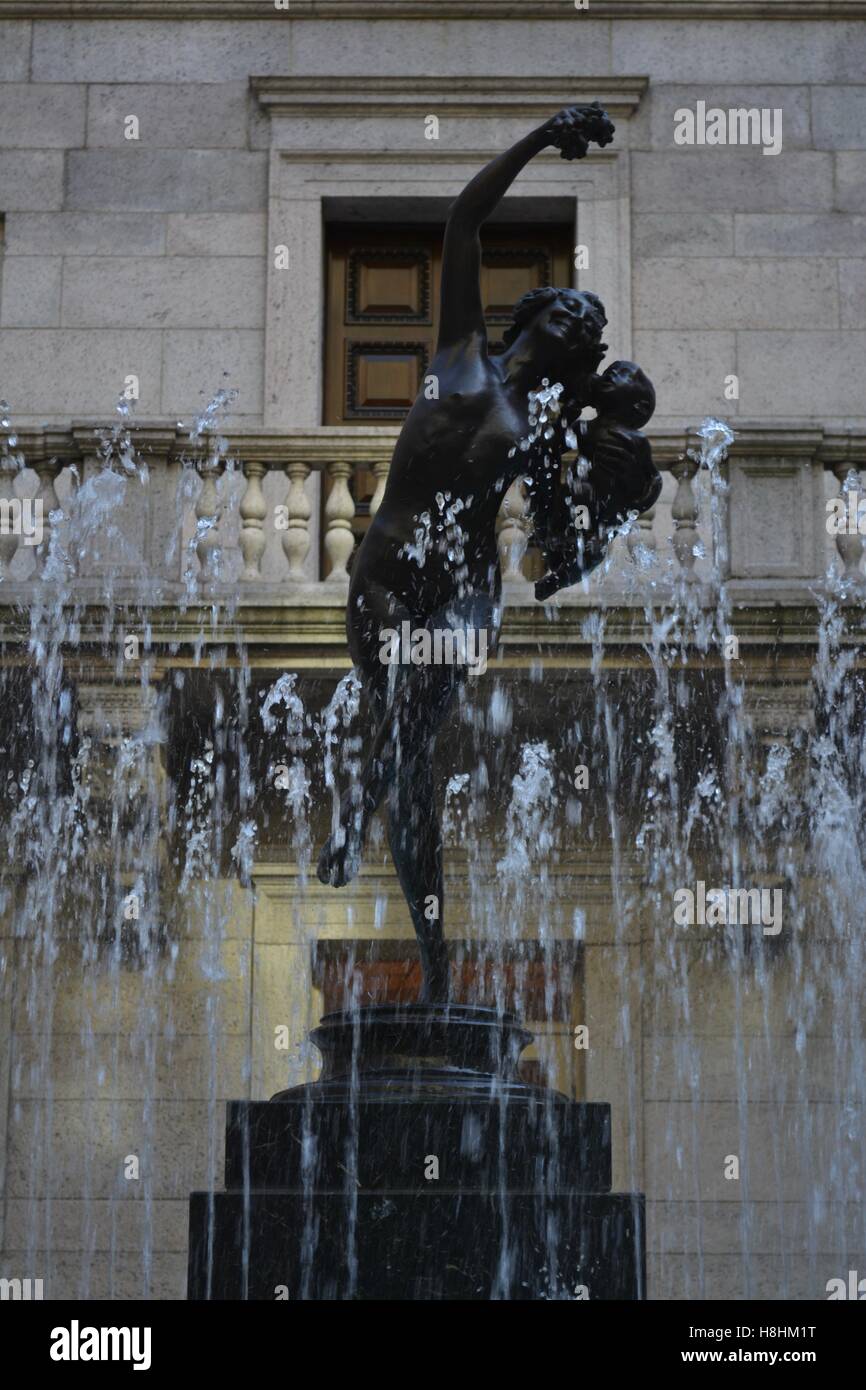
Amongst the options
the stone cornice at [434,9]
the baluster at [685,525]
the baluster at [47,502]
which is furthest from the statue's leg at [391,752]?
the stone cornice at [434,9]

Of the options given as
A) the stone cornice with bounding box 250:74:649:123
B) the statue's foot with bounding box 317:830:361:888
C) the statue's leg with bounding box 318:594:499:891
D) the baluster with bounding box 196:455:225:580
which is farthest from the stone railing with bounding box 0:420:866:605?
the statue's foot with bounding box 317:830:361:888

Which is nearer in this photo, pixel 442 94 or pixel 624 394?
pixel 624 394

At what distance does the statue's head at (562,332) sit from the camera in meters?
6.00

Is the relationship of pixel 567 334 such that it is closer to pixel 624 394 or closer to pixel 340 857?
pixel 624 394

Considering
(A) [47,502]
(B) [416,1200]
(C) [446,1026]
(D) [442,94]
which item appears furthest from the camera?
(D) [442,94]

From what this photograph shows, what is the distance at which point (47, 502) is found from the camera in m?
10.5

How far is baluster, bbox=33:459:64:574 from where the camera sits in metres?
10.4

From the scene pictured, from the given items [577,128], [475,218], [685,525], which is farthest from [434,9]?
[577,128]

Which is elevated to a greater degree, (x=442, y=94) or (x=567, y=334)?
(x=442, y=94)

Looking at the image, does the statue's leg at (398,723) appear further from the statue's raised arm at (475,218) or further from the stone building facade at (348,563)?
the stone building facade at (348,563)

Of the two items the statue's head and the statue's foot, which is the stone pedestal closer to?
the statue's foot

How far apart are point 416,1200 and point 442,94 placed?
9.41 meters

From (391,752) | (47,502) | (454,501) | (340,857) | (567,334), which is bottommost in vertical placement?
(340,857)

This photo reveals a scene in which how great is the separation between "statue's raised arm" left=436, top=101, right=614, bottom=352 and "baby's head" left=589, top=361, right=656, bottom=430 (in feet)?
1.27
